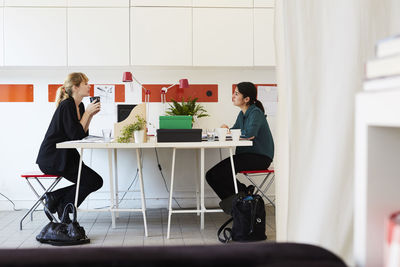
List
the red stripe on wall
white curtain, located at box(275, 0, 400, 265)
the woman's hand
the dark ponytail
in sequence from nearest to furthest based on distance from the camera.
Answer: white curtain, located at box(275, 0, 400, 265) < the woman's hand < the dark ponytail < the red stripe on wall

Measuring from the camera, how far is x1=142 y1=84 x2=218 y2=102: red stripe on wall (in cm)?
531

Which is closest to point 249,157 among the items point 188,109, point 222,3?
point 188,109

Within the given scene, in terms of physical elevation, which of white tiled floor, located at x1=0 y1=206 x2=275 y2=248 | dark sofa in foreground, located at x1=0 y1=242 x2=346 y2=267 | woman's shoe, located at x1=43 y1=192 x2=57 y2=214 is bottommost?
white tiled floor, located at x1=0 y1=206 x2=275 y2=248

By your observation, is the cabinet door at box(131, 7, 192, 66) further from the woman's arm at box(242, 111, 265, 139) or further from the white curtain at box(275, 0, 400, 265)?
the white curtain at box(275, 0, 400, 265)

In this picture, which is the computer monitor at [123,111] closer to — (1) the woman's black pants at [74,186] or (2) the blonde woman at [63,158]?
(2) the blonde woman at [63,158]

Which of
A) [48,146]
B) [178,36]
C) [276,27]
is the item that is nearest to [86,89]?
[48,146]

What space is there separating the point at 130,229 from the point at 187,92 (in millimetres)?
1786

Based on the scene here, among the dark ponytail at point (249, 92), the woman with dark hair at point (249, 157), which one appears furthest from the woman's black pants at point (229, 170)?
the dark ponytail at point (249, 92)

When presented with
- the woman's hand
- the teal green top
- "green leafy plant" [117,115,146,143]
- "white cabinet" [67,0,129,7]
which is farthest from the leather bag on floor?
"white cabinet" [67,0,129,7]

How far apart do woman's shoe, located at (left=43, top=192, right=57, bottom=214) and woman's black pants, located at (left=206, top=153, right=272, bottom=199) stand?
135cm

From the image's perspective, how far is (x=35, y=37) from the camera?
16.3ft

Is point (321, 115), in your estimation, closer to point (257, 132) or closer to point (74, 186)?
point (257, 132)

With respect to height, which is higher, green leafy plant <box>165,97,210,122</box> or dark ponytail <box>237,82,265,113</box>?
dark ponytail <box>237,82,265,113</box>

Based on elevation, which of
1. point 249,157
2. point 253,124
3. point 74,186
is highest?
point 253,124
